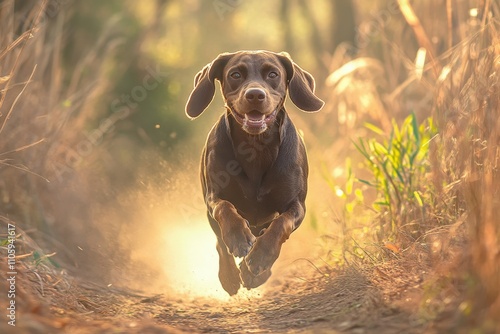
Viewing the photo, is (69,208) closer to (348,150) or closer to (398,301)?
(348,150)

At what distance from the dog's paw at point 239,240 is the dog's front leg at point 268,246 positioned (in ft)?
0.13

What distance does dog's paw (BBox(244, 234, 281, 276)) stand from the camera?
472 cm

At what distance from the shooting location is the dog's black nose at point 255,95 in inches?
196

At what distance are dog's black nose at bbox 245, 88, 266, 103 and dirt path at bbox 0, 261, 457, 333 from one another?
1.25 metres

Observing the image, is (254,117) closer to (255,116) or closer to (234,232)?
(255,116)

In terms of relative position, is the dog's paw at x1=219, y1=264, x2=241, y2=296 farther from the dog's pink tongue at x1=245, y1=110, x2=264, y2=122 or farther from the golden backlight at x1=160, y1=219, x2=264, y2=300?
the dog's pink tongue at x1=245, y1=110, x2=264, y2=122

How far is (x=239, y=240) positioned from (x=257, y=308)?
730mm

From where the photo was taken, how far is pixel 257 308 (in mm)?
5297

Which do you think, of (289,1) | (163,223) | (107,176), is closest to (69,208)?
(163,223)

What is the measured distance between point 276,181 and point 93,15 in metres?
9.34

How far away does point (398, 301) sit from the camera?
3.72 meters

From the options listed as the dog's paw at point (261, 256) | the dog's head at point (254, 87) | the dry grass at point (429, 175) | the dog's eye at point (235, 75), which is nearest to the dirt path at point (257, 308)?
the dry grass at point (429, 175)

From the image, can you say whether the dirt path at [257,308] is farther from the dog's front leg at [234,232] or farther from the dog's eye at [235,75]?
the dog's eye at [235,75]

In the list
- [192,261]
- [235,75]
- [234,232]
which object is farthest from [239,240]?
[192,261]
